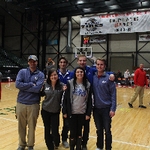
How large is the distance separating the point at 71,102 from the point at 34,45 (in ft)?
67.5

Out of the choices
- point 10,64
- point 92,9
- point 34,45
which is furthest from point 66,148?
point 34,45

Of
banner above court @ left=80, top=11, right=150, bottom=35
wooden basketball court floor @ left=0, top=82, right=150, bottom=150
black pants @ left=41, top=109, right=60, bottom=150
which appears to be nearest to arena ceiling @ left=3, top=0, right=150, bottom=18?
banner above court @ left=80, top=11, right=150, bottom=35

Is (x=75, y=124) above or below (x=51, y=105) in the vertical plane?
below

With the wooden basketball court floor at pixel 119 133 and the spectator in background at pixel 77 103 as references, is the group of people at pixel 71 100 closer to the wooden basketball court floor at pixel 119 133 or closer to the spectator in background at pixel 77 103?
the spectator in background at pixel 77 103

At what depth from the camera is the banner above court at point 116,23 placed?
647 inches

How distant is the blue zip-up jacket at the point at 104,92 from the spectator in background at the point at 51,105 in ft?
1.80

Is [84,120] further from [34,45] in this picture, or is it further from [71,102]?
[34,45]

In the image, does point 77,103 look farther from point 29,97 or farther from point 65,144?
point 65,144

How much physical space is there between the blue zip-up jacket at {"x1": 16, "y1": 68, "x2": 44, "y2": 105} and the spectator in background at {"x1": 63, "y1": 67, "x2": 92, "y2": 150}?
0.48 meters

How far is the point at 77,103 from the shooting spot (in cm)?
292

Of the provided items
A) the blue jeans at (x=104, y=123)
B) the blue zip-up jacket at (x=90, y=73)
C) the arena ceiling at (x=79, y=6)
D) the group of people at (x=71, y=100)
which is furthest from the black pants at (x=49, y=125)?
the arena ceiling at (x=79, y=6)

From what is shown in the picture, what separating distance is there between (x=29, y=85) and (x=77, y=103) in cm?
77

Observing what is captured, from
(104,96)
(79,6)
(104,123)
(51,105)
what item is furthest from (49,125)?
(79,6)

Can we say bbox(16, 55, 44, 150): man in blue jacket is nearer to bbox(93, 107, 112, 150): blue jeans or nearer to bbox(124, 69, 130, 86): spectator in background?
bbox(93, 107, 112, 150): blue jeans
